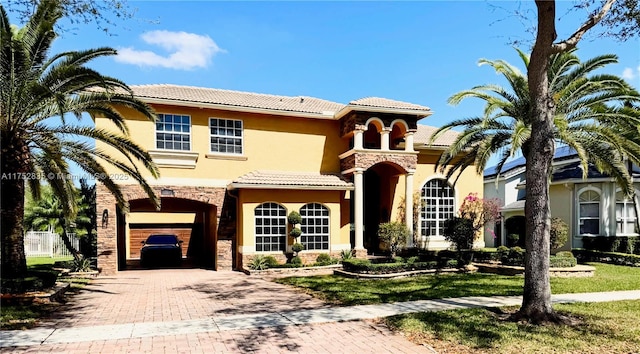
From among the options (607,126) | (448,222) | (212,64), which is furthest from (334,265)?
(607,126)

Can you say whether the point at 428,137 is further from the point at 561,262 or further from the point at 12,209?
the point at 12,209

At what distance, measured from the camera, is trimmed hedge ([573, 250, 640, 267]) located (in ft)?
63.1

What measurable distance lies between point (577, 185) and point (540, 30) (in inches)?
662

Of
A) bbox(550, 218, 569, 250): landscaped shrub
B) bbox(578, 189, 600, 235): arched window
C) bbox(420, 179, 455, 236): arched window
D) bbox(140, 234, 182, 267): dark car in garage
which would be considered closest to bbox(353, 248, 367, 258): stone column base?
bbox(420, 179, 455, 236): arched window

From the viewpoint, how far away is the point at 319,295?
466 inches

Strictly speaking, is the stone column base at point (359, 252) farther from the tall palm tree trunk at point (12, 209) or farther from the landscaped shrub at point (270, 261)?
the tall palm tree trunk at point (12, 209)

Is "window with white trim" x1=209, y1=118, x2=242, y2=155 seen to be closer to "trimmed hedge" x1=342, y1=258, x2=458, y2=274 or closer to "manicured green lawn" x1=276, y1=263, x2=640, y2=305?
"manicured green lawn" x1=276, y1=263, x2=640, y2=305

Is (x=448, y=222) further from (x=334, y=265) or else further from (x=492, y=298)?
(x=492, y=298)

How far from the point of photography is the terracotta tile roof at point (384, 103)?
19641 millimetres

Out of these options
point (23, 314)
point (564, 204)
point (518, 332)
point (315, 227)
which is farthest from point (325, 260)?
point (564, 204)

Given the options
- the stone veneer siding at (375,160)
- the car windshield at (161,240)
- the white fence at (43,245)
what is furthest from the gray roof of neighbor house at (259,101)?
the white fence at (43,245)

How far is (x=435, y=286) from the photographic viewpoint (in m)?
13.4

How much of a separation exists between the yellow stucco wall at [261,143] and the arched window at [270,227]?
218 cm

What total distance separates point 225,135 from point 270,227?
4.62 meters
